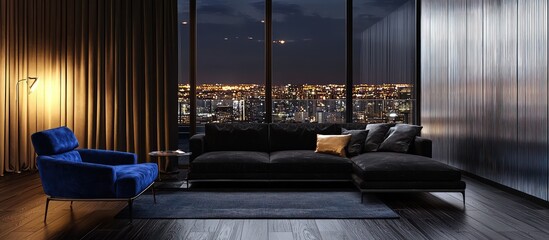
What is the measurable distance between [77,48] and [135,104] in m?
1.13

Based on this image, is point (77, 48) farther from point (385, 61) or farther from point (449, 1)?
point (449, 1)

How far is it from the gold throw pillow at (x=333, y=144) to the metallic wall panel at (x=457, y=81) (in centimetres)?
162

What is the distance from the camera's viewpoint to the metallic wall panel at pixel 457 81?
6.37 metres

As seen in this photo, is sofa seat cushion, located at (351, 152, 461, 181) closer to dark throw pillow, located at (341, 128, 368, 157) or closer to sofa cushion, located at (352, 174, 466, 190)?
sofa cushion, located at (352, 174, 466, 190)

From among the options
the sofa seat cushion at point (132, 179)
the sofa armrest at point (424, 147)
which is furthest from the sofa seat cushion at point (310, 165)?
the sofa seat cushion at point (132, 179)

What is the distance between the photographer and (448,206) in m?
4.73

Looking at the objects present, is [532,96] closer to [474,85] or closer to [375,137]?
[474,85]

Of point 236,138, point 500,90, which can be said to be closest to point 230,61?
point 236,138

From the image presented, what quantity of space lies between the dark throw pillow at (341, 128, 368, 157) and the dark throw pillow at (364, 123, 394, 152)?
5cm

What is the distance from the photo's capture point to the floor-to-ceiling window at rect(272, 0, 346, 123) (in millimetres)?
7402

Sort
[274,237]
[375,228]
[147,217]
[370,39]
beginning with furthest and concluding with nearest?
[370,39] → [147,217] → [375,228] → [274,237]

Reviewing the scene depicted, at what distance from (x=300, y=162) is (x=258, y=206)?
1073mm

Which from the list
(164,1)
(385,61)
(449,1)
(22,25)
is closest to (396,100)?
(385,61)

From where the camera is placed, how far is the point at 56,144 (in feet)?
14.4
